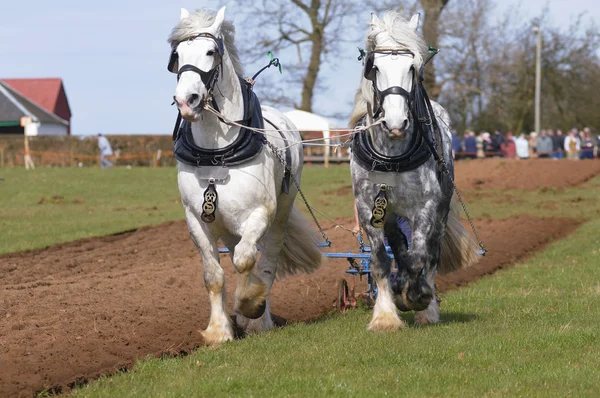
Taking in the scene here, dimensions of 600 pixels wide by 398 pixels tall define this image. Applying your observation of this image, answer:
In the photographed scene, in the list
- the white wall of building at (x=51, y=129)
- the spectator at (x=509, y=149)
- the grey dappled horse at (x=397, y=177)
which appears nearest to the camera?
the grey dappled horse at (x=397, y=177)

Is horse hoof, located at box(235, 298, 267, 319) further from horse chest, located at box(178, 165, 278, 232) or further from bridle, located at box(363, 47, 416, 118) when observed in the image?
bridle, located at box(363, 47, 416, 118)

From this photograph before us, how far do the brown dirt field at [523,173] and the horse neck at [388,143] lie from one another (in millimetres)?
20969

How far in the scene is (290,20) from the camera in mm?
43906

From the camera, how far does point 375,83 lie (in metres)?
8.07

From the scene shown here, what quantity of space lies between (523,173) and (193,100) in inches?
967

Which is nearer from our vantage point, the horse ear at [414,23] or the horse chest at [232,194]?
the horse chest at [232,194]

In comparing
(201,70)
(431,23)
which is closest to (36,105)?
(431,23)

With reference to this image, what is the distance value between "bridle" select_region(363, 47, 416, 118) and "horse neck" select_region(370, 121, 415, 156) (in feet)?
0.56

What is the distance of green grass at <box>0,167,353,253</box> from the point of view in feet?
63.8

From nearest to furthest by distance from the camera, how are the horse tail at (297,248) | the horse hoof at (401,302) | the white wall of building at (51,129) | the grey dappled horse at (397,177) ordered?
the grey dappled horse at (397,177)
the horse hoof at (401,302)
the horse tail at (297,248)
the white wall of building at (51,129)

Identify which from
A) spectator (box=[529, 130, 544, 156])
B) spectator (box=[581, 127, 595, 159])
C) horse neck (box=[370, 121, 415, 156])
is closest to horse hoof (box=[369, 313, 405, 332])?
horse neck (box=[370, 121, 415, 156])

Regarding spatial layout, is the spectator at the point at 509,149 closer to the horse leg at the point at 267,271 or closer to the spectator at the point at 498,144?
the spectator at the point at 498,144

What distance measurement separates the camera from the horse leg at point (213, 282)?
8.26m

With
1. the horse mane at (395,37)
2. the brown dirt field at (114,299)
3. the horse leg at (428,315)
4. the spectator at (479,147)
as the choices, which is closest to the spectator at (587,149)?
the spectator at (479,147)
